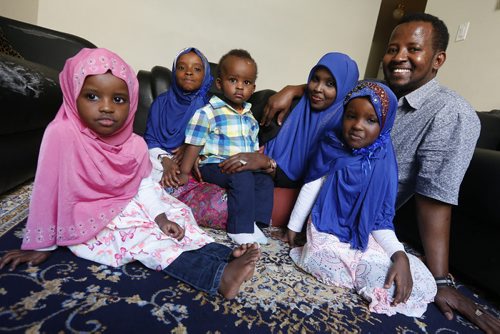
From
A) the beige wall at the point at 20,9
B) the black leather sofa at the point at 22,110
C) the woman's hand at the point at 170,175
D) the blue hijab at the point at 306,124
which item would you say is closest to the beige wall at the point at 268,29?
the beige wall at the point at 20,9

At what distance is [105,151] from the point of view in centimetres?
98

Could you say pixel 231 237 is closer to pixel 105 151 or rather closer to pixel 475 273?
pixel 105 151

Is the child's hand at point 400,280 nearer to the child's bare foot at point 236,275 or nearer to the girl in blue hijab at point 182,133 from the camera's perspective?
the child's bare foot at point 236,275

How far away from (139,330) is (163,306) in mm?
107

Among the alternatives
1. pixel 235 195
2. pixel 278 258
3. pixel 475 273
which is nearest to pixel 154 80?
pixel 235 195

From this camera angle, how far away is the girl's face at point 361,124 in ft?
3.68

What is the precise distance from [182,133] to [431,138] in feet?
4.05

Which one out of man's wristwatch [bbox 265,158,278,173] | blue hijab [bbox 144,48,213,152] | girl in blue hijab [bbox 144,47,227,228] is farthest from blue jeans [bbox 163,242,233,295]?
blue hijab [bbox 144,48,213,152]

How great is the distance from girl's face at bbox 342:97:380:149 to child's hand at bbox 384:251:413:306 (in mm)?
460

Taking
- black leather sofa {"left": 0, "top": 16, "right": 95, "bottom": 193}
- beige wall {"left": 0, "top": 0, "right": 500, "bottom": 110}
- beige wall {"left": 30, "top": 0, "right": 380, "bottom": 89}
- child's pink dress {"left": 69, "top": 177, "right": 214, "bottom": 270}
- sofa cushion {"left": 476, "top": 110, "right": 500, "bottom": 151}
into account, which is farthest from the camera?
beige wall {"left": 30, "top": 0, "right": 380, "bottom": 89}

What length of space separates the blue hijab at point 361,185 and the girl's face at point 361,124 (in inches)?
0.8

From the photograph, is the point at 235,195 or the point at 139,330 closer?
the point at 139,330

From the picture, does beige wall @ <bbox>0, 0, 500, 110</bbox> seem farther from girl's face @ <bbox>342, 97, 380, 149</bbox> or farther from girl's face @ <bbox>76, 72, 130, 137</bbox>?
girl's face @ <bbox>76, 72, 130, 137</bbox>

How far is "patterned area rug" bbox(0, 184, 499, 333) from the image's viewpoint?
2.50ft
